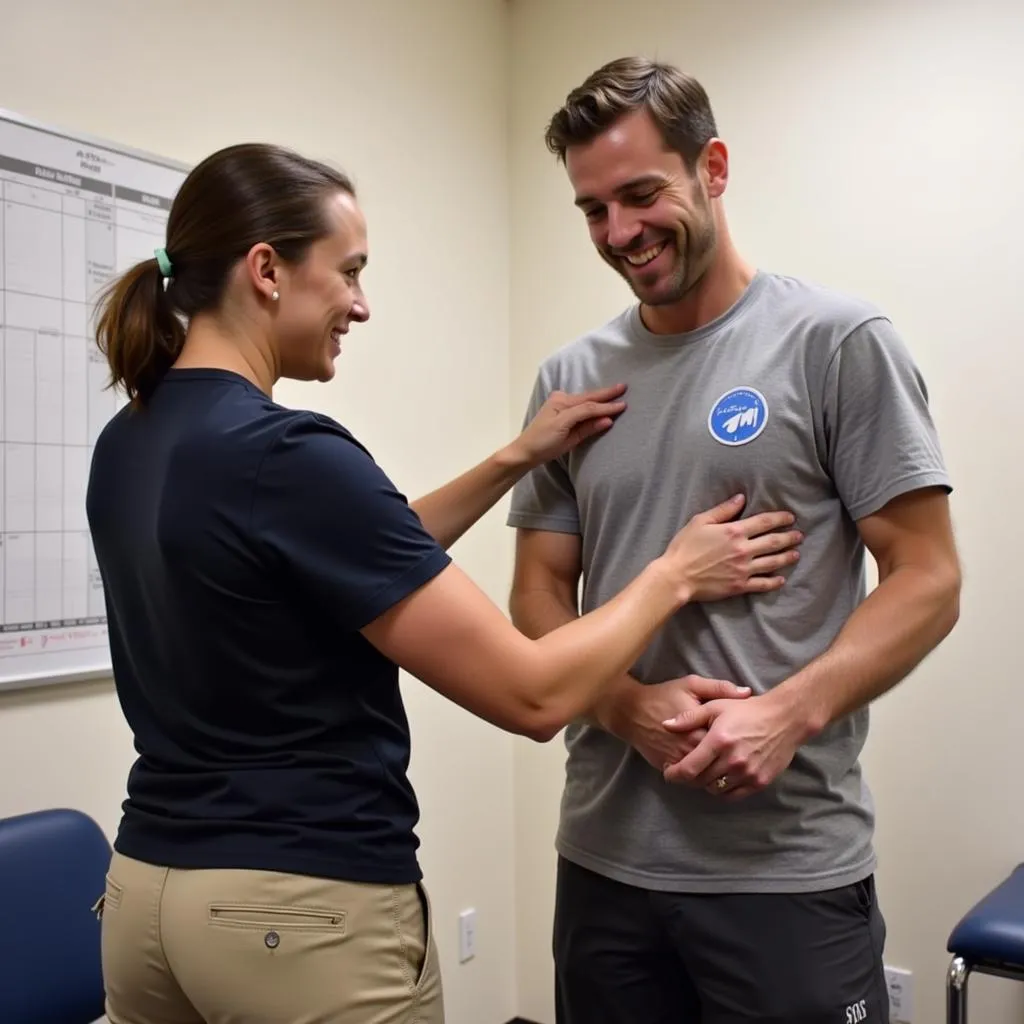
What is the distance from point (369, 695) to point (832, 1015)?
2.05ft

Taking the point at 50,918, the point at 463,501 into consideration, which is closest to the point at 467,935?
the point at 50,918

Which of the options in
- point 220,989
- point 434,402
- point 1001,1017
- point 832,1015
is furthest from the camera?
point 434,402

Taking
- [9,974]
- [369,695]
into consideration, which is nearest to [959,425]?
[369,695]

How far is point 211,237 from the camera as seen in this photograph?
109 centimetres

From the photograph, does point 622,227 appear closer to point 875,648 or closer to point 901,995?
point 875,648

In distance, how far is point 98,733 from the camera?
1860mm

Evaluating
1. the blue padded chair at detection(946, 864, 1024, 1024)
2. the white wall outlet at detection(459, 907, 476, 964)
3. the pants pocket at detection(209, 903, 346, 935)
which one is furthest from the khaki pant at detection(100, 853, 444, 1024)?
the white wall outlet at detection(459, 907, 476, 964)

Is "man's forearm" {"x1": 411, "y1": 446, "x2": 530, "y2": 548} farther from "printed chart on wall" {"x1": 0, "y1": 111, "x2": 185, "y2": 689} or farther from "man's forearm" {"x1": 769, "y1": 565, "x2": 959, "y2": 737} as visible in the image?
"printed chart on wall" {"x1": 0, "y1": 111, "x2": 185, "y2": 689}

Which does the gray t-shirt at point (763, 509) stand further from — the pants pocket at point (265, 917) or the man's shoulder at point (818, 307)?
the pants pocket at point (265, 917)

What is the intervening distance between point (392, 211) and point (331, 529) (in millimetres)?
1714

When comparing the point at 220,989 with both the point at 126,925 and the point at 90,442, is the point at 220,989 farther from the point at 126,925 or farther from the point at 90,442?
the point at 90,442

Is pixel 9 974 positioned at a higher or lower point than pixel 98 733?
lower

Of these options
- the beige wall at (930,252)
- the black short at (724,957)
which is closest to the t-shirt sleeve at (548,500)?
the black short at (724,957)

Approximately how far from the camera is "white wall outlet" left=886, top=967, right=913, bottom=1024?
2213 millimetres
